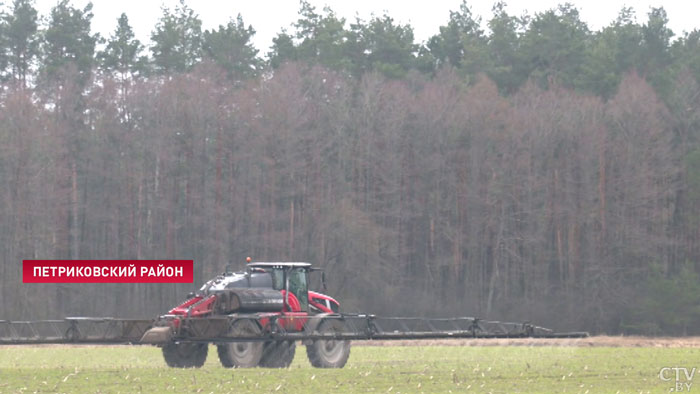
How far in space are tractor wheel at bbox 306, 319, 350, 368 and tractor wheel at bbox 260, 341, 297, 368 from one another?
46 cm

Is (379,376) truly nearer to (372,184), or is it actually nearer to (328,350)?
(328,350)

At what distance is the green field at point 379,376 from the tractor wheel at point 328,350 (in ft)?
1.57

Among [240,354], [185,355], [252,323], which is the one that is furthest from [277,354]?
[185,355]

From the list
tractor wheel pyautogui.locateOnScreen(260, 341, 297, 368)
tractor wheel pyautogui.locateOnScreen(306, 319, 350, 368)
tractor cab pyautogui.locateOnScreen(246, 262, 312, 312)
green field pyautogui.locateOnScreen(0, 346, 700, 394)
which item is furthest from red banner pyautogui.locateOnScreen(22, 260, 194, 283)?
tractor wheel pyautogui.locateOnScreen(306, 319, 350, 368)

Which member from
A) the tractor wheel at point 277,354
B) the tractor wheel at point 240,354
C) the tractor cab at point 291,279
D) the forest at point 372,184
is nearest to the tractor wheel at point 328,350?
the tractor wheel at point 277,354

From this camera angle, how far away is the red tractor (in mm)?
28375

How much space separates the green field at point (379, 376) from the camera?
22634 mm

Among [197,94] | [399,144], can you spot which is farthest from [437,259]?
[197,94]

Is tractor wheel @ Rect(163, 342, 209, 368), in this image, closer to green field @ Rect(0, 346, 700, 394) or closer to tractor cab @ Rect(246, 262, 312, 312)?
green field @ Rect(0, 346, 700, 394)

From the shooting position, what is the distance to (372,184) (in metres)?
87.9

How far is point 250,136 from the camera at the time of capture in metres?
86.5

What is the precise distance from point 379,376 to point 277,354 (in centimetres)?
461

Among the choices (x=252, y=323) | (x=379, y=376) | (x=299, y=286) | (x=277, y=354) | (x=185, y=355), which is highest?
(x=299, y=286)

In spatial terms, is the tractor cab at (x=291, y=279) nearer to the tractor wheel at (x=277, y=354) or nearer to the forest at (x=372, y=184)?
the tractor wheel at (x=277, y=354)
